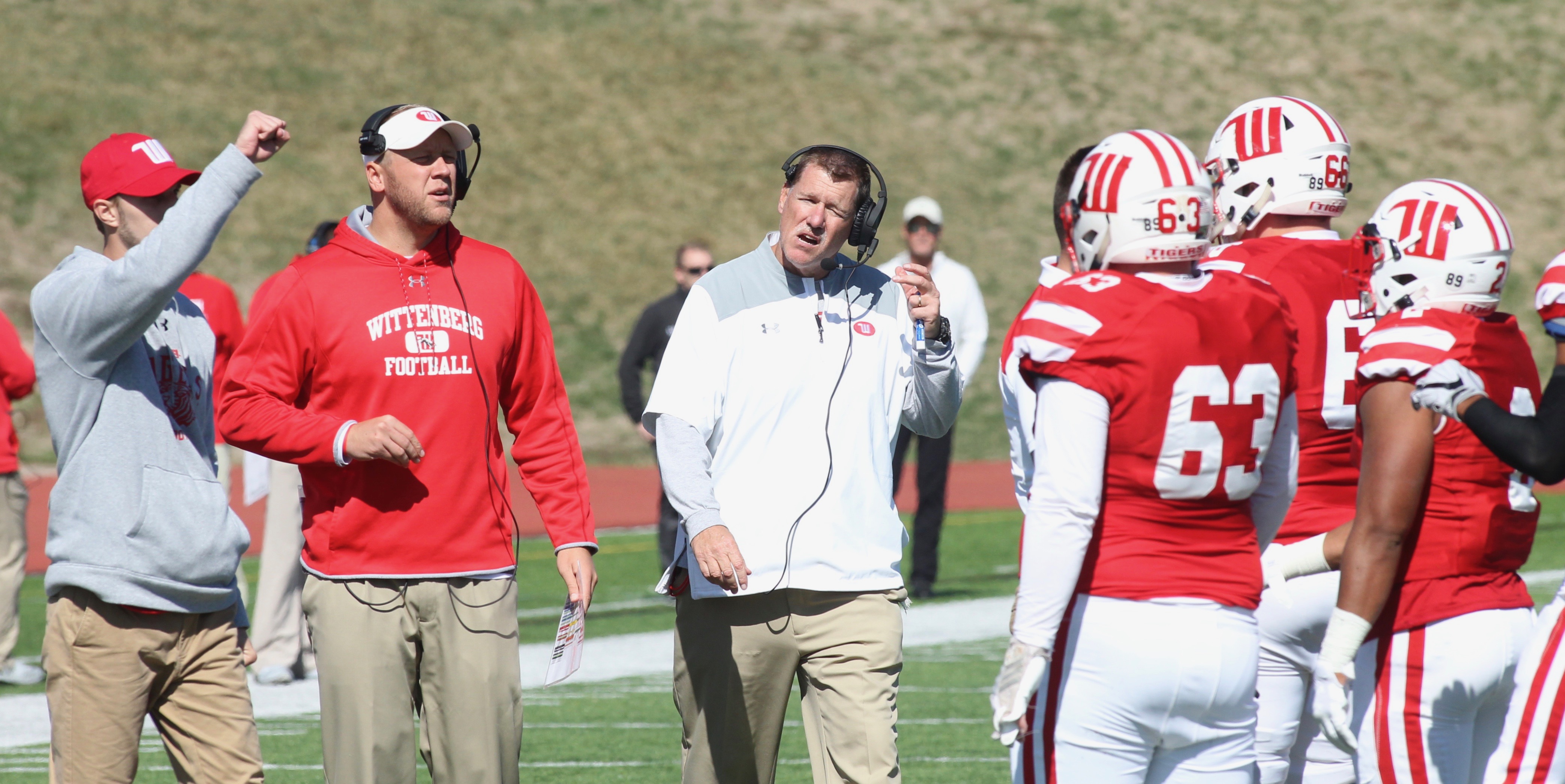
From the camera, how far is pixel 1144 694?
326cm

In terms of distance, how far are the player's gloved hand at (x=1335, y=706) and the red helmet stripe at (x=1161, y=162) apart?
117 cm

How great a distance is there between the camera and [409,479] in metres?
4.24

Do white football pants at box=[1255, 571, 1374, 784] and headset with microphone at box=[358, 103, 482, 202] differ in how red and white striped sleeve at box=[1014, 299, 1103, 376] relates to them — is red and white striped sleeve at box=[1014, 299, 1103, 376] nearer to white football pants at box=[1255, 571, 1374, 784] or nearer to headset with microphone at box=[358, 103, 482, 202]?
headset with microphone at box=[358, 103, 482, 202]

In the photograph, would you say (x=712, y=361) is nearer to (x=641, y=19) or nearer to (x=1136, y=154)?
(x=1136, y=154)

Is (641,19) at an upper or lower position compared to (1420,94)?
upper

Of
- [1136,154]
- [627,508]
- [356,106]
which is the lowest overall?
[627,508]

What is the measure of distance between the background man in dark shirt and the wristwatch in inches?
265

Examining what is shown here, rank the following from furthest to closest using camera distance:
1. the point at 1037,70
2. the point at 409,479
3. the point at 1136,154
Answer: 1. the point at 1037,70
2. the point at 409,479
3. the point at 1136,154

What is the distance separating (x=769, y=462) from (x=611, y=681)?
4.39 metres

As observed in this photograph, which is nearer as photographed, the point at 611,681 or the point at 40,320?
the point at 40,320

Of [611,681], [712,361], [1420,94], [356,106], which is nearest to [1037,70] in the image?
[1420,94]

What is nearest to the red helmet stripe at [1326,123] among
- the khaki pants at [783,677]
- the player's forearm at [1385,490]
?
the player's forearm at [1385,490]

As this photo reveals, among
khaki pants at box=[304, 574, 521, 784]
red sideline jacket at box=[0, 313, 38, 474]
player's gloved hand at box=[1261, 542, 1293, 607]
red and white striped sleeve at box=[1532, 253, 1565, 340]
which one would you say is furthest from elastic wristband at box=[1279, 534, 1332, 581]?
red sideline jacket at box=[0, 313, 38, 474]

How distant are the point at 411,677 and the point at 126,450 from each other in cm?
101
